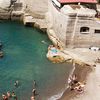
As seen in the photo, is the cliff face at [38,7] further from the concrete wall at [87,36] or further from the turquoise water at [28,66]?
the concrete wall at [87,36]

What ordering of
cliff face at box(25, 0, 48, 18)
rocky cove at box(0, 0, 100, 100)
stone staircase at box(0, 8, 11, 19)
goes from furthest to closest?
stone staircase at box(0, 8, 11, 19)
cliff face at box(25, 0, 48, 18)
rocky cove at box(0, 0, 100, 100)

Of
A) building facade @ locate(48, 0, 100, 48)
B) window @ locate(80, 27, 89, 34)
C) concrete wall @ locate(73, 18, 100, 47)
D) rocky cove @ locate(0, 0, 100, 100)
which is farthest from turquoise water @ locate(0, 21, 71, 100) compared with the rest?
window @ locate(80, 27, 89, 34)

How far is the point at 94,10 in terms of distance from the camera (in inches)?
2504

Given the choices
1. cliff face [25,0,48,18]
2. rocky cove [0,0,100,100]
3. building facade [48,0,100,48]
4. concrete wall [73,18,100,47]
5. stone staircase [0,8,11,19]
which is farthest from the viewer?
stone staircase [0,8,11,19]

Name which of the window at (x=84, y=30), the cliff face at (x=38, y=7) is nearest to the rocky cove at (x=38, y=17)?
the cliff face at (x=38, y=7)

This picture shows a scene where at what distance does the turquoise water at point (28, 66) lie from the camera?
52.6m

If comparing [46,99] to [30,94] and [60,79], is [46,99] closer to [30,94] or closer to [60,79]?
[30,94]

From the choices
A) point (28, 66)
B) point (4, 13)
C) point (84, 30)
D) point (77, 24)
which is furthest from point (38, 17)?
point (28, 66)

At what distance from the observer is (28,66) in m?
58.9

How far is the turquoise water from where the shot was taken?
5258cm

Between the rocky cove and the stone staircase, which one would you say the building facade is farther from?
the stone staircase

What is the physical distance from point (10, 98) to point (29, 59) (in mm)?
12516

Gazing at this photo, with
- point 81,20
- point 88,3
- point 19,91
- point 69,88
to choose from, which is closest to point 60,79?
point 69,88

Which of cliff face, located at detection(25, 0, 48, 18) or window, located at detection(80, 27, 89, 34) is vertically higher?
cliff face, located at detection(25, 0, 48, 18)
